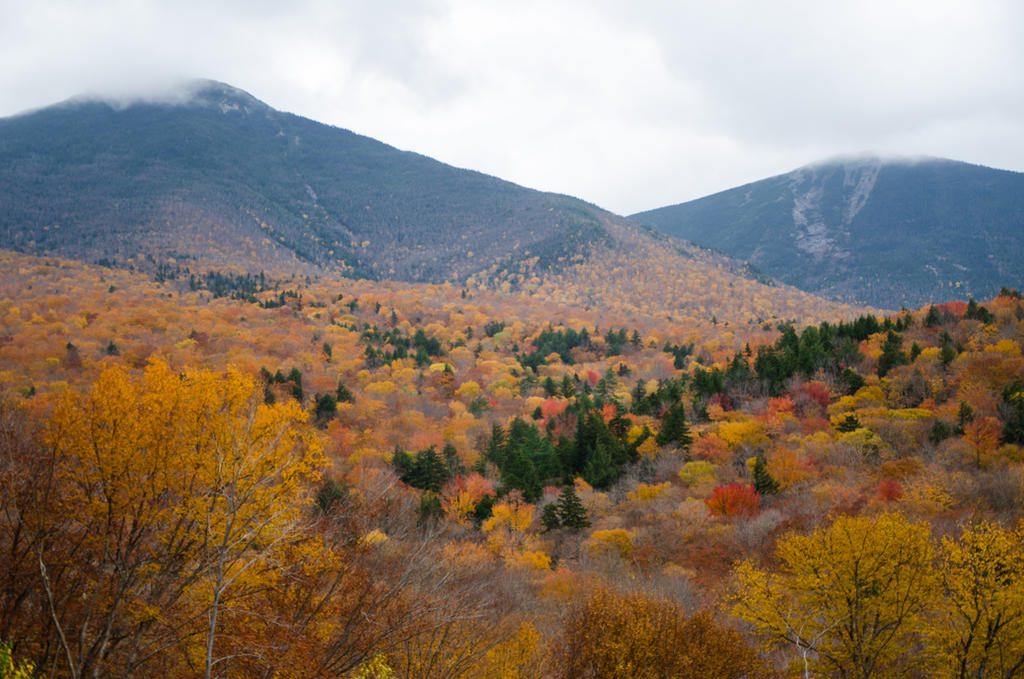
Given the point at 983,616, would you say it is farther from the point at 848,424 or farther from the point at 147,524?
the point at 848,424

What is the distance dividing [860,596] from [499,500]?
3408cm

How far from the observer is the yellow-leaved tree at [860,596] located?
23156 millimetres

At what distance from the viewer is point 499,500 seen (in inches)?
2109

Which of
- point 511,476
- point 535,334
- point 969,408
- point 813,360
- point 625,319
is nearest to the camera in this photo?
point 969,408

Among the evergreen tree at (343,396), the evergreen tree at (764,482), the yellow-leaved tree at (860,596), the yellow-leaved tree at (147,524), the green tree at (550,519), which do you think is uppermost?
the yellow-leaved tree at (147,524)

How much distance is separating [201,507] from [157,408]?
3793 mm

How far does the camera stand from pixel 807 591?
83.7 ft

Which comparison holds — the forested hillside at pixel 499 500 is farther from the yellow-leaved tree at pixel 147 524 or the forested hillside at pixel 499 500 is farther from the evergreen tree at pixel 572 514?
the evergreen tree at pixel 572 514

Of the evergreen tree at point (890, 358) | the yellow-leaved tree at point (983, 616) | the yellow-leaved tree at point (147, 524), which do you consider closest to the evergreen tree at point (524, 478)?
the yellow-leaved tree at point (983, 616)

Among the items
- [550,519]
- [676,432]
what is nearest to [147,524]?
[550,519]

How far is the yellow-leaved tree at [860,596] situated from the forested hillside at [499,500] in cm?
14

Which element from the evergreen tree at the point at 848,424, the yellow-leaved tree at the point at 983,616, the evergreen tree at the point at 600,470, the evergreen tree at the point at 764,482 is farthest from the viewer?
the evergreen tree at the point at 600,470

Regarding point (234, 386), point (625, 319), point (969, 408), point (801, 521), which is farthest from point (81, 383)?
point (625, 319)

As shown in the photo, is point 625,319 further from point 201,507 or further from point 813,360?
point 201,507
